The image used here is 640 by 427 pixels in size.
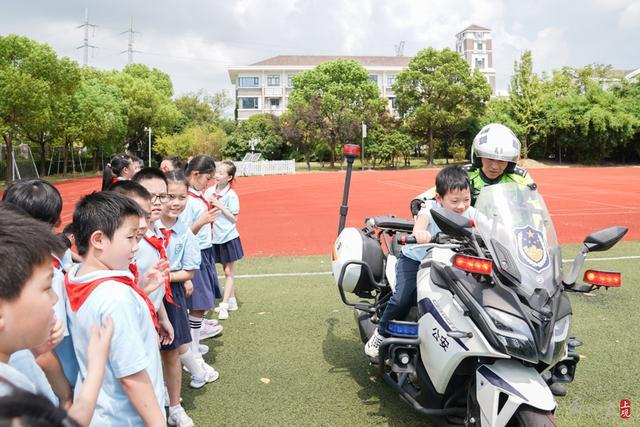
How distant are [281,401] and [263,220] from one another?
9.36m

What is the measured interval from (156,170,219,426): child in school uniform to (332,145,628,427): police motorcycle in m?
1.35

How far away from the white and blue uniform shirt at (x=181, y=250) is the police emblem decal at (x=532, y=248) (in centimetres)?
202

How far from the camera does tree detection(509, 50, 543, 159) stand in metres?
39.9

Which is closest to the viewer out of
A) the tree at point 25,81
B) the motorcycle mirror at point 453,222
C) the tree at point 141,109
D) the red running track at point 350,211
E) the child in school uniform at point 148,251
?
the motorcycle mirror at point 453,222

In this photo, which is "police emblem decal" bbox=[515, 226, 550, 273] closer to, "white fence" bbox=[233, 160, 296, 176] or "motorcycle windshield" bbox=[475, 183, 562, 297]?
"motorcycle windshield" bbox=[475, 183, 562, 297]

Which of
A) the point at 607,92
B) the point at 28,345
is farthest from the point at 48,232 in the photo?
the point at 607,92

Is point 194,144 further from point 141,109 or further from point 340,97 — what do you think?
point 340,97

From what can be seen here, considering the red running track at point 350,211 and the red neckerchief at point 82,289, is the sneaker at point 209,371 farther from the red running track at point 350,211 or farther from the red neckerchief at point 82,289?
the red running track at point 350,211

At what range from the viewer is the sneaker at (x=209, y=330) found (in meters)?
4.74

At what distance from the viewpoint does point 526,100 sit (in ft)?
131

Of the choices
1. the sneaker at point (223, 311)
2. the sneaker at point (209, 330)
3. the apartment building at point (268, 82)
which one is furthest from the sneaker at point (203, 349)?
the apartment building at point (268, 82)

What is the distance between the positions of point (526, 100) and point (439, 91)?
6.96 meters

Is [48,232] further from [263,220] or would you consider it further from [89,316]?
[263,220]

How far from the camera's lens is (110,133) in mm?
36812
